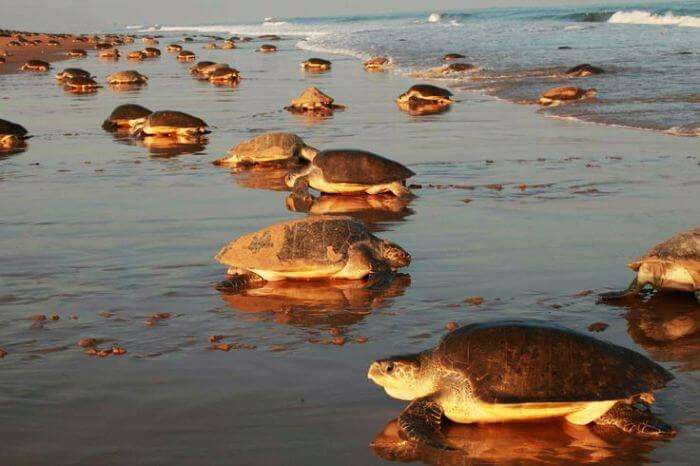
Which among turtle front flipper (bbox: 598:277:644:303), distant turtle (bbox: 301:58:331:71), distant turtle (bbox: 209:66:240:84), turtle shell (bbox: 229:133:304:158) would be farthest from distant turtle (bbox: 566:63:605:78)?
turtle front flipper (bbox: 598:277:644:303)

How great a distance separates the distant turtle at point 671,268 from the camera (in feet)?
23.0

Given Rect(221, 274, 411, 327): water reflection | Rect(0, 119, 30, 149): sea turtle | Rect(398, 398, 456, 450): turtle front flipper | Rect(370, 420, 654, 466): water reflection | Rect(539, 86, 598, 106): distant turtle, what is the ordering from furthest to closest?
Rect(539, 86, 598, 106): distant turtle
Rect(0, 119, 30, 149): sea turtle
Rect(221, 274, 411, 327): water reflection
Rect(398, 398, 456, 450): turtle front flipper
Rect(370, 420, 654, 466): water reflection

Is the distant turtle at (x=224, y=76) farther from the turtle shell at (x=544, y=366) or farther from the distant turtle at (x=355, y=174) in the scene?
the turtle shell at (x=544, y=366)

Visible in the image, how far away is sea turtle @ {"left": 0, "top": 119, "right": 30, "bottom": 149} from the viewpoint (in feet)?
54.4

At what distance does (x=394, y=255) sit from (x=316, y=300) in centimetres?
92

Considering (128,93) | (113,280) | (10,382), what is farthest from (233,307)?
(128,93)

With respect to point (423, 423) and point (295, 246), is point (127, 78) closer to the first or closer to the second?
point (295, 246)

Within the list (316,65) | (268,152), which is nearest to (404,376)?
(268,152)

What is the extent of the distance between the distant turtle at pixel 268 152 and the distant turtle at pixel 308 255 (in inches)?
242

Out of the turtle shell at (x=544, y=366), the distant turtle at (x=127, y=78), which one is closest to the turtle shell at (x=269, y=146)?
the turtle shell at (x=544, y=366)

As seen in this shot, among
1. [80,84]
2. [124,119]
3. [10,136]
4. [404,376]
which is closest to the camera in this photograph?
[404,376]

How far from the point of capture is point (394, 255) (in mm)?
7996

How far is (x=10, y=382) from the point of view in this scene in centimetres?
560

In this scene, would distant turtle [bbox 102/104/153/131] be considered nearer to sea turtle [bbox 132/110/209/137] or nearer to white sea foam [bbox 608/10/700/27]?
sea turtle [bbox 132/110/209/137]
